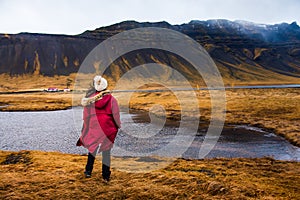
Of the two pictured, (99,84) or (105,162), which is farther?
(105,162)

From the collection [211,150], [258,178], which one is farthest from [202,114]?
[258,178]

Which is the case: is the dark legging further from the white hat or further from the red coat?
the white hat

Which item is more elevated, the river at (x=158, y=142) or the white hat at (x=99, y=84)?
the white hat at (x=99, y=84)

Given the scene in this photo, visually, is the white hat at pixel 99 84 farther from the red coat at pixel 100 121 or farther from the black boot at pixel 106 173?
the black boot at pixel 106 173

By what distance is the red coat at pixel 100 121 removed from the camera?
10.2m

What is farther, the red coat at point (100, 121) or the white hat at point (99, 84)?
the white hat at point (99, 84)

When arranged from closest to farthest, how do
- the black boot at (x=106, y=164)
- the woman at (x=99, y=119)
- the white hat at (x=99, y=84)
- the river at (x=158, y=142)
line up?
the woman at (x=99, y=119), the white hat at (x=99, y=84), the black boot at (x=106, y=164), the river at (x=158, y=142)

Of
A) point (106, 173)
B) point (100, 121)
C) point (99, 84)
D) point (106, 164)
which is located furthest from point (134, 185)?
point (99, 84)

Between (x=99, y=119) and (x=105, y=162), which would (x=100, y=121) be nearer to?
(x=99, y=119)

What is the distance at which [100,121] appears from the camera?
1015cm

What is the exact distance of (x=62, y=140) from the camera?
29281 mm

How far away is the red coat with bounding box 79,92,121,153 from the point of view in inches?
400

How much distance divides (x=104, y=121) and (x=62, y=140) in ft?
68.5

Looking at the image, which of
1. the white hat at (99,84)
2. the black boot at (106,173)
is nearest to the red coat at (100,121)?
the white hat at (99,84)
